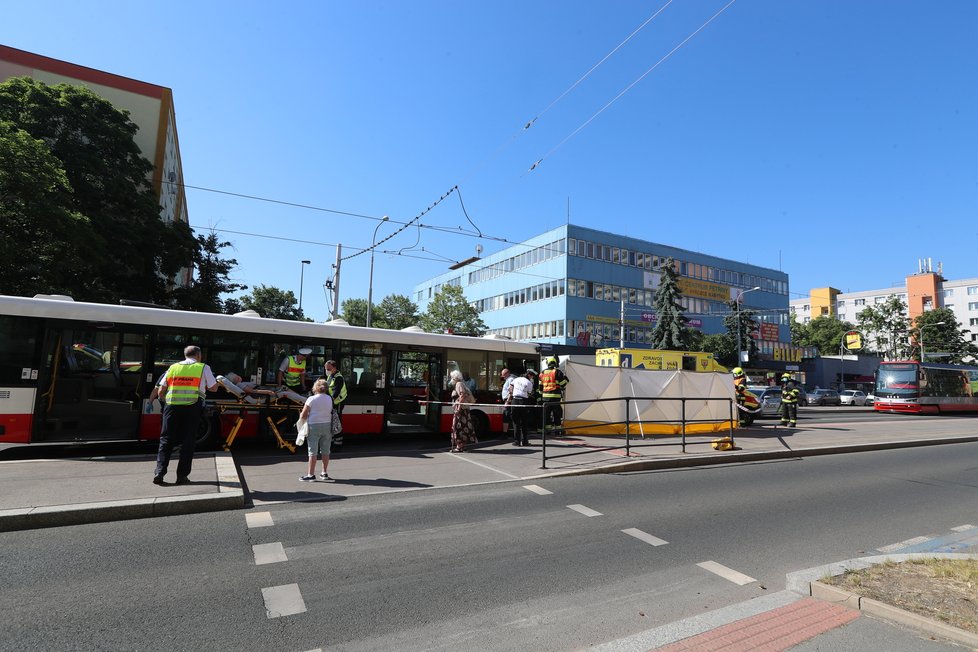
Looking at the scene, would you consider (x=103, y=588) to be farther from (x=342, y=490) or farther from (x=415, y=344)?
(x=415, y=344)

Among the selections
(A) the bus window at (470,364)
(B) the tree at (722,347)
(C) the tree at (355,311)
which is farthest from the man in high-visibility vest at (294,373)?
(B) the tree at (722,347)

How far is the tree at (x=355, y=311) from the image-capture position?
5700 cm

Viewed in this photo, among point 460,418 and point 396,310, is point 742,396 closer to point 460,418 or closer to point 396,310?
point 460,418

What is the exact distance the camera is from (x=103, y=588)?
153 inches

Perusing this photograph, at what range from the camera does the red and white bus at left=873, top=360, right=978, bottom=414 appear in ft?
101

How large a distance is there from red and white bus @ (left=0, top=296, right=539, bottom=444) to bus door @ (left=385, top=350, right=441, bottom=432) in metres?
0.02

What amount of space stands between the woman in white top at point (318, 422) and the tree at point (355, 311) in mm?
49356

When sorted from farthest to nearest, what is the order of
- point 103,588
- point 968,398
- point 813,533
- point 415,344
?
point 968,398
point 415,344
point 813,533
point 103,588

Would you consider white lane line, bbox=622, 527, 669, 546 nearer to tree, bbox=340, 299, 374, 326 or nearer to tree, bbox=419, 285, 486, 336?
tree, bbox=419, 285, 486, 336

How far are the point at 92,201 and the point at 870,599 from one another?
87.0 feet

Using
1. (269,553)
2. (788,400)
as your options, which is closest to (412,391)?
(269,553)

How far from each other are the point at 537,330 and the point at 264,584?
4939 centimetres

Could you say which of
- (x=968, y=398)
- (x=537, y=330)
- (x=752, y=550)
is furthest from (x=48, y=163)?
(x=968, y=398)

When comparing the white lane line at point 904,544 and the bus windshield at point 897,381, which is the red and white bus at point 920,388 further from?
the white lane line at point 904,544
